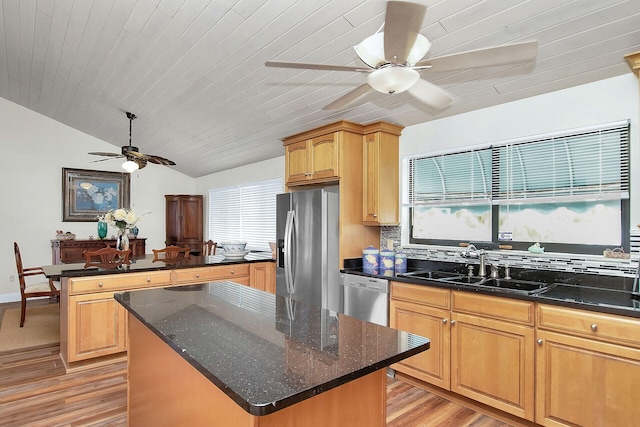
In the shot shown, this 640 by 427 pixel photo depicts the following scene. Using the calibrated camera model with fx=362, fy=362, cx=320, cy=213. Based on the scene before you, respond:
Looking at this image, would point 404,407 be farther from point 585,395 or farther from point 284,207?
point 284,207

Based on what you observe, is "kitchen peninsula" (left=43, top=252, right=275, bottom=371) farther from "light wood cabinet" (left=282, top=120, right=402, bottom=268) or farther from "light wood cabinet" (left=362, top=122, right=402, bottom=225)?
"light wood cabinet" (left=362, top=122, right=402, bottom=225)

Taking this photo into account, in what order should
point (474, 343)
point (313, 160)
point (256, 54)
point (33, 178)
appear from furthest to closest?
1. point (33, 178)
2. point (313, 160)
3. point (256, 54)
4. point (474, 343)

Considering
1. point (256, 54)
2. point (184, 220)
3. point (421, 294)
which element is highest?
point (256, 54)

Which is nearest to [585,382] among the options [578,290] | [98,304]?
[578,290]

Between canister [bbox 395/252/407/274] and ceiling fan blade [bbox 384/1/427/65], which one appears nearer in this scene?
ceiling fan blade [bbox 384/1/427/65]

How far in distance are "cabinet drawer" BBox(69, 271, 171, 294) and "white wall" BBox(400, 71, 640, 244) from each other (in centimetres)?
244

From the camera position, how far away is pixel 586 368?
204 centimetres

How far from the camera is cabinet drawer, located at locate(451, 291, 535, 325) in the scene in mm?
2271

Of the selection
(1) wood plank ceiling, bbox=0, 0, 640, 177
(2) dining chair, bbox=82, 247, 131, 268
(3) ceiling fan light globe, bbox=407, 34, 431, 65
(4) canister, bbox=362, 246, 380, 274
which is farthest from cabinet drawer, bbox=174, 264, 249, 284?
(3) ceiling fan light globe, bbox=407, 34, 431, 65

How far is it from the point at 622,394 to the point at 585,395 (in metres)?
0.17

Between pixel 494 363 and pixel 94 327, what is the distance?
3209 mm

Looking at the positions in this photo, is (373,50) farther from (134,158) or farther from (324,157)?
(134,158)

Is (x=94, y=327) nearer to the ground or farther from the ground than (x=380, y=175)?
nearer to the ground

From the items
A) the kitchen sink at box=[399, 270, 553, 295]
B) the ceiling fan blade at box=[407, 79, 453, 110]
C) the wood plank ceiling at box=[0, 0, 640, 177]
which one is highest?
the wood plank ceiling at box=[0, 0, 640, 177]
